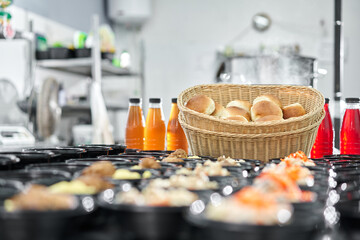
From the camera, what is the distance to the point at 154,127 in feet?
5.83

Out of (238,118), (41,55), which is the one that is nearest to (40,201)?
(238,118)

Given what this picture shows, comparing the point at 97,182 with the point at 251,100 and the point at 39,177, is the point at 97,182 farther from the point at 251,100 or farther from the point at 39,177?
the point at 251,100

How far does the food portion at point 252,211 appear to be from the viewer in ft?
1.69

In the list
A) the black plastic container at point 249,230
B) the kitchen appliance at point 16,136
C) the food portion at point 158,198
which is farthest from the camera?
the kitchen appliance at point 16,136

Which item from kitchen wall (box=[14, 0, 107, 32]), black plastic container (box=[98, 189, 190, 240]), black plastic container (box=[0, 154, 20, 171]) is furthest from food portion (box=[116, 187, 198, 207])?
kitchen wall (box=[14, 0, 107, 32])

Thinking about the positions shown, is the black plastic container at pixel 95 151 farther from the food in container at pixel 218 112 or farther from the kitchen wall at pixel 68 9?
the kitchen wall at pixel 68 9

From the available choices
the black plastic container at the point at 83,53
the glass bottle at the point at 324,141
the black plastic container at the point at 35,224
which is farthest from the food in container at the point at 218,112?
the black plastic container at the point at 83,53

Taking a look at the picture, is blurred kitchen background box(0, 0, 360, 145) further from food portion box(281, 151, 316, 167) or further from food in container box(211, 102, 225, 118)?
food portion box(281, 151, 316, 167)

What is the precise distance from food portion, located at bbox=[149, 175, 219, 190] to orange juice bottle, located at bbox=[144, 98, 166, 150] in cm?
97

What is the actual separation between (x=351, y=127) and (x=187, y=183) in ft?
3.60

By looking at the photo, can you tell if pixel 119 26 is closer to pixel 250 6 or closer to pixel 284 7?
pixel 250 6

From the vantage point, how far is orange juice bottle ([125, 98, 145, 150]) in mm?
1802

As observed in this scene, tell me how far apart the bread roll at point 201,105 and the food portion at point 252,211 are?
3.46ft

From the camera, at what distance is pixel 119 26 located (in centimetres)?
639
